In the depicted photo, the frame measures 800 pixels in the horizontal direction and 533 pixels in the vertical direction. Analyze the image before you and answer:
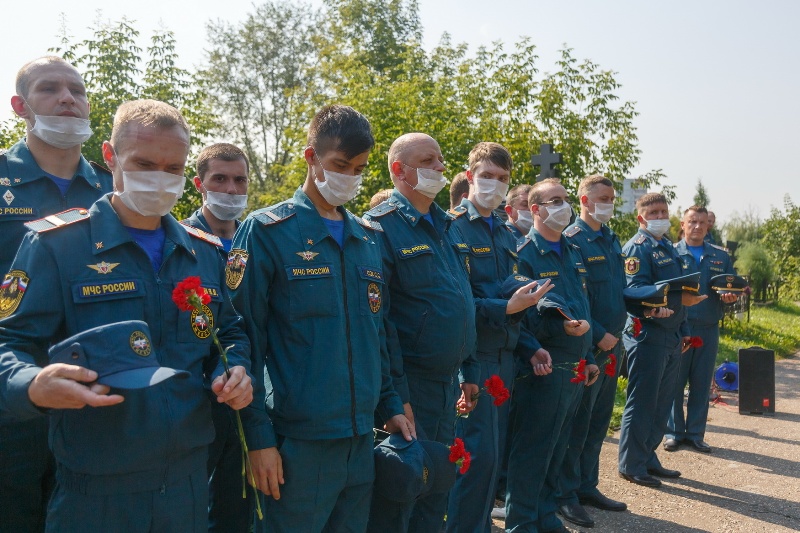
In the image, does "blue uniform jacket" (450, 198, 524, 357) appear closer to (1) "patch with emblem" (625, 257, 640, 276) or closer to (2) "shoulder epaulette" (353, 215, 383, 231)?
(2) "shoulder epaulette" (353, 215, 383, 231)

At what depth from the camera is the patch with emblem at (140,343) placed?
6.81 feet

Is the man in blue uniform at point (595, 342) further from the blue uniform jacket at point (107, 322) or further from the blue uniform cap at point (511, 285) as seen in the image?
→ the blue uniform jacket at point (107, 322)

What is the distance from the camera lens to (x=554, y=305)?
4.79 meters

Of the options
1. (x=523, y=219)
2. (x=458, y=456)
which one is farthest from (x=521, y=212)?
(x=458, y=456)

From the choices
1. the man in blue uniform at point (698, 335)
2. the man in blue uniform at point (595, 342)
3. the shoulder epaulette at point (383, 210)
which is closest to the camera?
the shoulder epaulette at point (383, 210)

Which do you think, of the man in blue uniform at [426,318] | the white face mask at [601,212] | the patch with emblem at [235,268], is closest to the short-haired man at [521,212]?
the white face mask at [601,212]

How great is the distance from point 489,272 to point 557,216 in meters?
0.94

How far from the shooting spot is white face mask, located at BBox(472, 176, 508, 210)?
15.6ft

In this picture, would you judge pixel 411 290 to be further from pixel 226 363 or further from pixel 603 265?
pixel 603 265

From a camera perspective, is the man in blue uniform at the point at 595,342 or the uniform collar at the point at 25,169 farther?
the man in blue uniform at the point at 595,342

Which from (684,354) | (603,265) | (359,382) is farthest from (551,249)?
(684,354)

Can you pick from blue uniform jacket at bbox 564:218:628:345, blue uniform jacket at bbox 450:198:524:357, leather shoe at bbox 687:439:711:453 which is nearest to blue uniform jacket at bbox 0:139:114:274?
blue uniform jacket at bbox 450:198:524:357

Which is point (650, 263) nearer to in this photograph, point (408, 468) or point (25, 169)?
point (408, 468)

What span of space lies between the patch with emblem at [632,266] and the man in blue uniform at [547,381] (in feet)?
5.11
